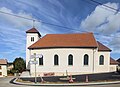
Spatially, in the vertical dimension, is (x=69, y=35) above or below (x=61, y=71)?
above

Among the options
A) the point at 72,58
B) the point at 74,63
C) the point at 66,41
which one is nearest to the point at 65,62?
the point at 72,58

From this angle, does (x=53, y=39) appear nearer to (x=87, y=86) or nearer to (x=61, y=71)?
(x=61, y=71)

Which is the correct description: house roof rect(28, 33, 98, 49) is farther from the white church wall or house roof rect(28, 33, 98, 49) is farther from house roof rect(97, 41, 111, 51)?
house roof rect(97, 41, 111, 51)

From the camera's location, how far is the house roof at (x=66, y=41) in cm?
4856

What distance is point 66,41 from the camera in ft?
164

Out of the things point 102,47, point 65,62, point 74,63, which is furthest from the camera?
point 102,47

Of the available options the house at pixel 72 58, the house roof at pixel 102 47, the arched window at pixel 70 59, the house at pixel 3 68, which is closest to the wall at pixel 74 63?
the house at pixel 72 58

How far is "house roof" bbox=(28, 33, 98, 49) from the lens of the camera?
159ft

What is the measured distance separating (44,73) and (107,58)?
1475 cm

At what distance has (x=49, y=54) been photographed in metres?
48.7

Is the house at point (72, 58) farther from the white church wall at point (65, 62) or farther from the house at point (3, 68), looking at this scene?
the house at point (3, 68)

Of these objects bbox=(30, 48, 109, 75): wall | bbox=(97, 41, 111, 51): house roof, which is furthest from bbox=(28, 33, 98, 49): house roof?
bbox=(97, 41, 111, 51): house roof

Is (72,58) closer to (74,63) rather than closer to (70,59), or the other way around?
(70,59)

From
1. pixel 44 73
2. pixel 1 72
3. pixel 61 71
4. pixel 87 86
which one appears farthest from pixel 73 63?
pixel 1 72
